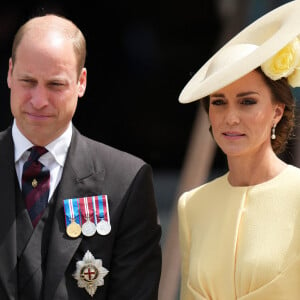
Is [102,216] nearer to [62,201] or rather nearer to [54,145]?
[62,201]

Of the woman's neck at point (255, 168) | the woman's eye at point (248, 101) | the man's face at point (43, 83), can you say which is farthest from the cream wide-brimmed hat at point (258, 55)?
the man's face at point (43, 83)

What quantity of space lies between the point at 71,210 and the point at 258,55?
0.87 meters

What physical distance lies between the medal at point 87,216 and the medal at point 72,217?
19 millimetres

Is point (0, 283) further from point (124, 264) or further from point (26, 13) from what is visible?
point (26, 13)

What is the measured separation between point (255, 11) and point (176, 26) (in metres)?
3.17

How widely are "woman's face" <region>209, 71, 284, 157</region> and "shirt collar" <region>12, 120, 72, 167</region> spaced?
576 mm

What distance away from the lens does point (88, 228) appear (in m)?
3.37

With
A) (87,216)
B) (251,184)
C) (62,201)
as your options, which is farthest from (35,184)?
(251,184)

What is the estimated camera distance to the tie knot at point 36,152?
3367mm

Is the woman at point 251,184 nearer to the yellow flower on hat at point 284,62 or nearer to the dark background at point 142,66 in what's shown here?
the yellow flower on hat at point 284,62

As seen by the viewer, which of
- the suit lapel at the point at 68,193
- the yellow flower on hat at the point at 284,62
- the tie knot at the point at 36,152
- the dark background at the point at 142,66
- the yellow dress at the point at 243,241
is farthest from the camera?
the dark background at the point at 142,66

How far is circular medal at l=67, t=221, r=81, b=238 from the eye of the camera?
11.0 ft

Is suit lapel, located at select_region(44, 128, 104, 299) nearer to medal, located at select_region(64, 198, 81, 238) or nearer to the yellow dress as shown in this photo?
medal, located at select_region(64, 198, 81, 238)

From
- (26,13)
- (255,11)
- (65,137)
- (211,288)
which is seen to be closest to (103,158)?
(65,137)
